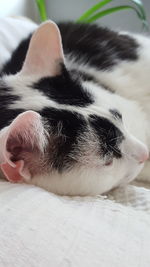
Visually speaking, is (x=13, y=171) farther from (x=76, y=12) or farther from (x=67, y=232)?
(x=76, y=12)

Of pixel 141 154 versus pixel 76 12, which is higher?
pixel 76 12

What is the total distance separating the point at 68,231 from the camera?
527 millimetres

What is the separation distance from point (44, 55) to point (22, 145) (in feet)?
0.97

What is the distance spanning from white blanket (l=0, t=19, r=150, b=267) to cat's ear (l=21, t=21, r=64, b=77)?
333 millimetres

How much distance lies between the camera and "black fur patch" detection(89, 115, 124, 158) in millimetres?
784

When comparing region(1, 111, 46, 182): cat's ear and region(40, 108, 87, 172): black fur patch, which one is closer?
region(1, 111, 46, 182): cat's ear

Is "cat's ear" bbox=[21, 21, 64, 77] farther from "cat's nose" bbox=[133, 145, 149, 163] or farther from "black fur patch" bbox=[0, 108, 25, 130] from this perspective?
"cat's nose" bbox=[133, 145, 149, 163]

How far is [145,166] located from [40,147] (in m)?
0.34

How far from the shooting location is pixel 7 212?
1.82 ft

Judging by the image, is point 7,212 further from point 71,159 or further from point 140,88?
point 140,88

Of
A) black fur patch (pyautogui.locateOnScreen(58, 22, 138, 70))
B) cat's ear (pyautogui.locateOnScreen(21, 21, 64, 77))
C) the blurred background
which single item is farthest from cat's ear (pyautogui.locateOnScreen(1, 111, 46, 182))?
the blurred background

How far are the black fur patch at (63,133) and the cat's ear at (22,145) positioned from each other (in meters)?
0.03

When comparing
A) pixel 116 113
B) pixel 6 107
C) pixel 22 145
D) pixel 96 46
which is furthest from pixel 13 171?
pixel 96 46

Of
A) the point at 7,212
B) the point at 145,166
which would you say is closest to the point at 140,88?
the point at 145,166
